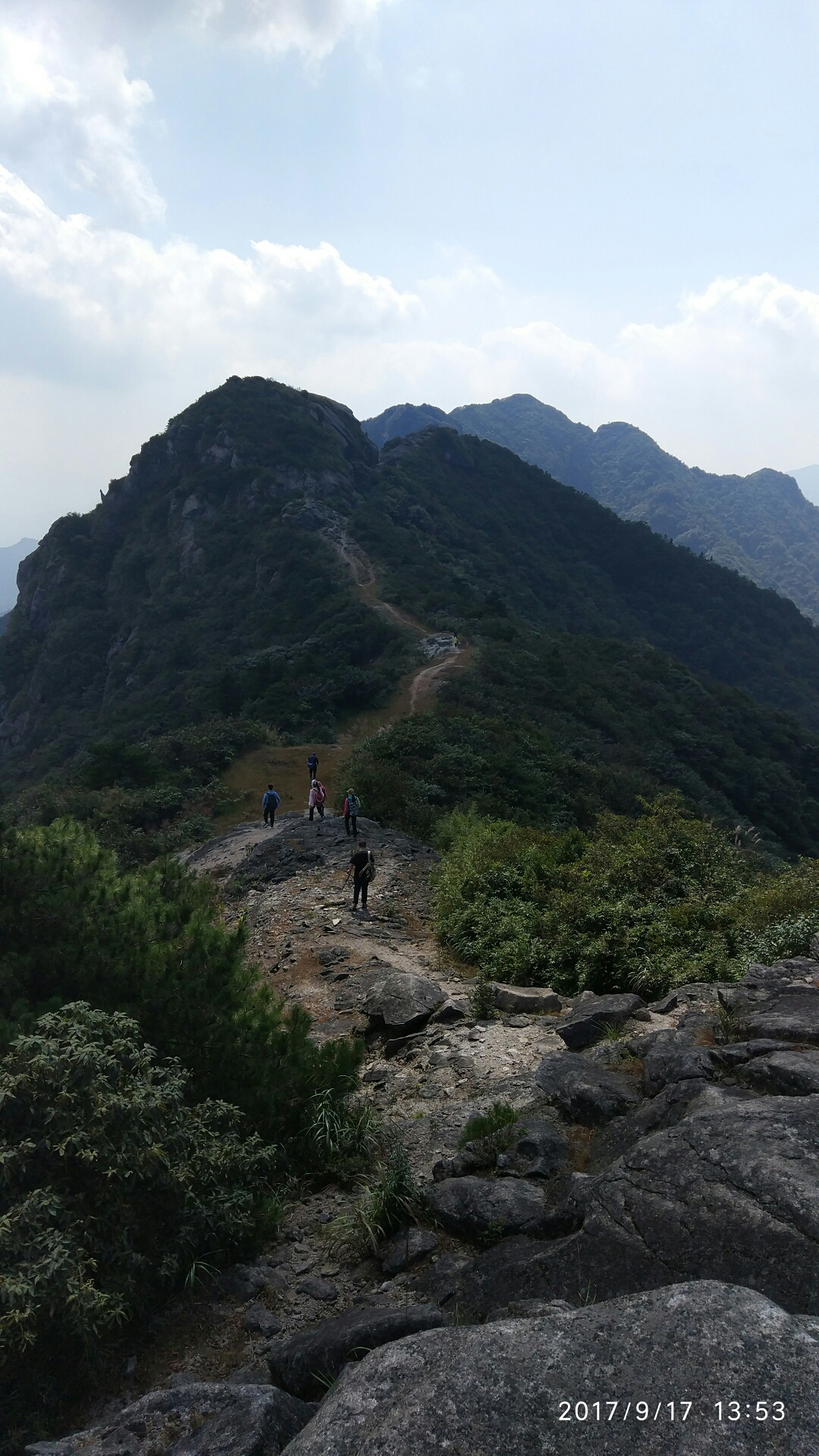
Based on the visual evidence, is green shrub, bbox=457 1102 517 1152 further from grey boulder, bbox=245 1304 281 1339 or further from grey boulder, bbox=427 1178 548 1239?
grey boulder, bbox=245 1304 281 1339

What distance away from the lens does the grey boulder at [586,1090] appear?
18.7ft

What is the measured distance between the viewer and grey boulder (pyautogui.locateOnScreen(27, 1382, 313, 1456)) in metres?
3.21

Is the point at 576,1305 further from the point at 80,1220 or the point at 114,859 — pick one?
the point at 114,859

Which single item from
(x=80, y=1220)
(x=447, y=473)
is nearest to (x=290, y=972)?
(x=80, y=1220)

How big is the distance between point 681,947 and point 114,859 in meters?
6.18


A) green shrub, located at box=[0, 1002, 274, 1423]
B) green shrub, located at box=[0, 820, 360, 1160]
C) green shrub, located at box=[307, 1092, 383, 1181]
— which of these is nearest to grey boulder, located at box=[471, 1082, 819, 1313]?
green shrub, located at box=[0, 1002, 274, 1423]

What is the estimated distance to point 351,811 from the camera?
17828 millimetres

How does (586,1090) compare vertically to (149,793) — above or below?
below

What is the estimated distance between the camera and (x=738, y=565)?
155 metres

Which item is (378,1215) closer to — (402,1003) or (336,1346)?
(336,1346)

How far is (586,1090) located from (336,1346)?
2.77m

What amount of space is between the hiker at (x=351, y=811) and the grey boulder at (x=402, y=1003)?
304 inches

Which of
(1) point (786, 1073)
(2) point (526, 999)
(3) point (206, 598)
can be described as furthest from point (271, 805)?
(3) point (206, 598)
